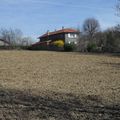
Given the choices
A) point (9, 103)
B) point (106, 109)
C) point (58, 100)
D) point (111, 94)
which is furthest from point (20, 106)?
point (111, 94)

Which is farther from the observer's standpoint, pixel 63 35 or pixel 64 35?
pixel 63 35

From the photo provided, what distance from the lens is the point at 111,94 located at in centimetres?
1136

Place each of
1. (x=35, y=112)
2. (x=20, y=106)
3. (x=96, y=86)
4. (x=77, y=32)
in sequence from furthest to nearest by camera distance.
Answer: (x=77, y=32), (x=96, y=86), (x=20, y=106), (x=35, y=112)

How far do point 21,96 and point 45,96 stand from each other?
0.71 metres

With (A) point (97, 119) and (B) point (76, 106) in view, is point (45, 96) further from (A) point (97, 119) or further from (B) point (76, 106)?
(A) point (97, 119)

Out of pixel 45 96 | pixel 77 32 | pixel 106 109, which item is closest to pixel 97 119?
pixel 106 109

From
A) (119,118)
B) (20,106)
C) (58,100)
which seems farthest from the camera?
(58,100)

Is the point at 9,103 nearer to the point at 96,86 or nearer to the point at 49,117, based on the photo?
the point at 49,117

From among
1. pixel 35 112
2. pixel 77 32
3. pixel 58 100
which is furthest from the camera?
pixel 77 32

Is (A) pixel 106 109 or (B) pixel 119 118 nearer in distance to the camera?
(B) pixel 119 118

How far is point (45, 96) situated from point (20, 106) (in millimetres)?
1632

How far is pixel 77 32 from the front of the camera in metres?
117

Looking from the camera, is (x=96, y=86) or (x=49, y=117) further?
(x=96, y=86)

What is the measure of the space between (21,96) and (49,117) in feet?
8.99
